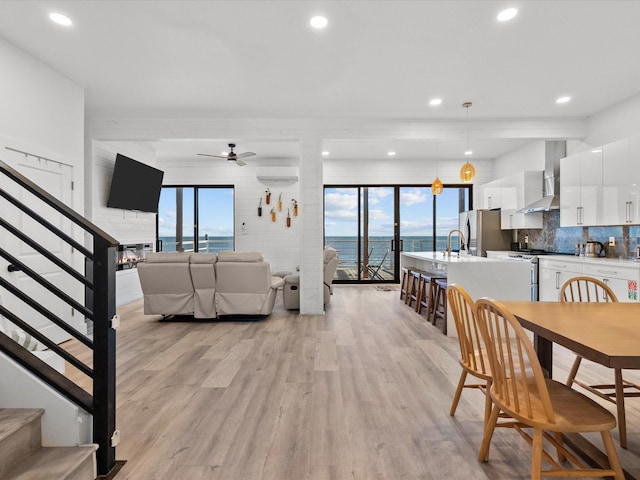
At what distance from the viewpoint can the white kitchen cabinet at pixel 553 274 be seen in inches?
195

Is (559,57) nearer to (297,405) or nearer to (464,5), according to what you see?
(464,5)

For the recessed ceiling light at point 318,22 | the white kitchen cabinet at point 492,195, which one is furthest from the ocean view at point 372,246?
the recessed ceiling light at point 318,22

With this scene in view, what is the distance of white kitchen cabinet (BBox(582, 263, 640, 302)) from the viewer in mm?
4000

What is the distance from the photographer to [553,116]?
5.32 metres

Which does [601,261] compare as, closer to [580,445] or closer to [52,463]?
[580,445]

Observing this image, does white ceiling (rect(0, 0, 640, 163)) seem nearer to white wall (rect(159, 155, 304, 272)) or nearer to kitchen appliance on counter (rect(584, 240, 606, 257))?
kitchen appliance on counter (rect(584, 240, 606, 257))

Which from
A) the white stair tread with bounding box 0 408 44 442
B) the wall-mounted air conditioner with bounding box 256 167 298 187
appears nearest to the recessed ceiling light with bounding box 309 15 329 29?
the white stair tread with bounding box 0 408 44 442

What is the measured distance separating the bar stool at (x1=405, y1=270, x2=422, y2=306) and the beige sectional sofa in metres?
2.31

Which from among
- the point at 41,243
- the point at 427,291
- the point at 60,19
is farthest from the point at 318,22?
the point at 427,291

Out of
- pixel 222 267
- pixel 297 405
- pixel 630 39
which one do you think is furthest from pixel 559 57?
pixel 222 267

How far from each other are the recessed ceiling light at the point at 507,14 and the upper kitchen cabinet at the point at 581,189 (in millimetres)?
Result: 2891

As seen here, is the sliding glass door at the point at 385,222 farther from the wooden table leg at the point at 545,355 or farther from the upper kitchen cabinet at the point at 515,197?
the wooden table leg at the point at 545,355

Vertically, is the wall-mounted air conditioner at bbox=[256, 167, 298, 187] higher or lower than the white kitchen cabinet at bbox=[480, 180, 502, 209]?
higher

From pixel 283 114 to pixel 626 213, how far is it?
4566mm
